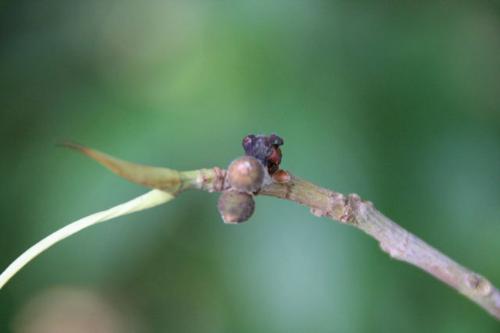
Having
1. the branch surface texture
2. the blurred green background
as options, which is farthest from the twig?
the blurred green background

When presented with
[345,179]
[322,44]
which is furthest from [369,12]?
[345,179]

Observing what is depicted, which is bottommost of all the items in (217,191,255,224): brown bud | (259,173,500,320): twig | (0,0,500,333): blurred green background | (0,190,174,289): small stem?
(0,190,174,289): small stem

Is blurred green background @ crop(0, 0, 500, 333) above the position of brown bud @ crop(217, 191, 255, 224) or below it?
above

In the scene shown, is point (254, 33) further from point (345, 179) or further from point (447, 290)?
point (447, 290)

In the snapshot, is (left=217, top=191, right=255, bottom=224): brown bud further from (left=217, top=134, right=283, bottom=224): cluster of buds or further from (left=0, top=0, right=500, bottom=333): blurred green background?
(left=0, top=0, right=500, bottom=333): blurred green background

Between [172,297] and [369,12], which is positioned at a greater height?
[369,12]

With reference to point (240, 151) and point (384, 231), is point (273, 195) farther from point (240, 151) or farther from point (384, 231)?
point (240, 151)

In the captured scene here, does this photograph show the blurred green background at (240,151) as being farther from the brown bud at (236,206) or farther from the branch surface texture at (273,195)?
the brown bud at (236,206)

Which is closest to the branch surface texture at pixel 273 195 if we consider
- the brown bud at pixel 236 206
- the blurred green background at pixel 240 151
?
the brown bud at pixel 236 206
